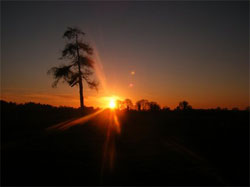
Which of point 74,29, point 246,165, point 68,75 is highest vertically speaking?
point 74,29

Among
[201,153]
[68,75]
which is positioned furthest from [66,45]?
[201,153]

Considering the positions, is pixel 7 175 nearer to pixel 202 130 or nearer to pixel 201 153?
pixel 201 153

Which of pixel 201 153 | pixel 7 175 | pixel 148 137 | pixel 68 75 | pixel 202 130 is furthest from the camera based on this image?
pixel 68 75

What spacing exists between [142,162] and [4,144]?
589cm

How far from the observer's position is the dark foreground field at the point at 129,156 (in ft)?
16.7

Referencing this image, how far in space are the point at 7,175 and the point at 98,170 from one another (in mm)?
2549

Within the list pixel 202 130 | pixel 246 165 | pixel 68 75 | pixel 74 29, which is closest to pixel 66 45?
pixel 74 29

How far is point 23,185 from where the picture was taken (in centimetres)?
466

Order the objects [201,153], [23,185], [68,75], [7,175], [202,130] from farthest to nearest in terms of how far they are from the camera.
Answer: [68,75]
[202,130]
[201,153]
[7,175]
[23,185]

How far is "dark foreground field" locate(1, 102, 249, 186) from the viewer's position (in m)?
A: 5.10

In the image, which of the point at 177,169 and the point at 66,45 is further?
the point at 66,45

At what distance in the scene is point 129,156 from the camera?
6793mm

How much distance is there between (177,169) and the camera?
18.8 ft

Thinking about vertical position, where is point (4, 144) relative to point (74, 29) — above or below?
below
